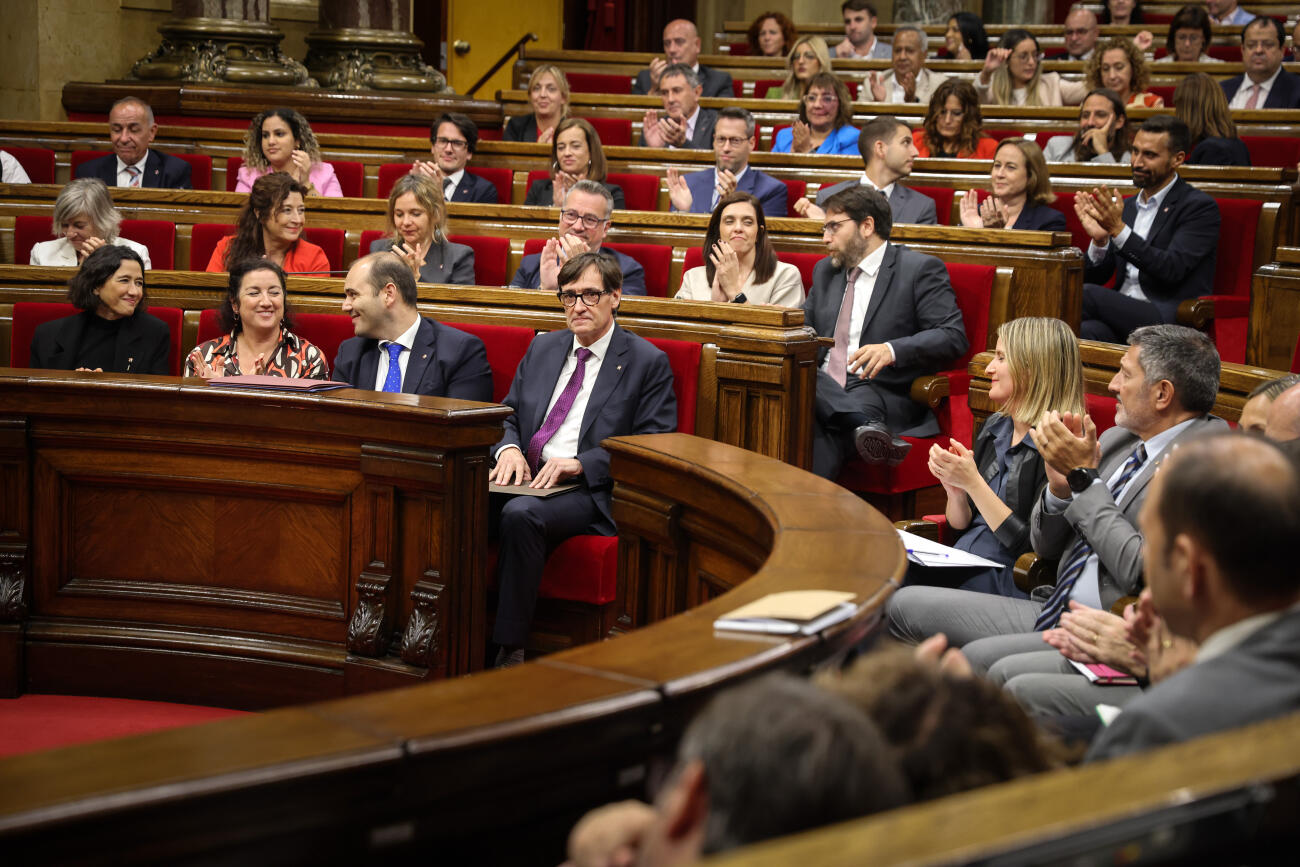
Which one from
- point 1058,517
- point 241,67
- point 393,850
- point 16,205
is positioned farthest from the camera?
point 241,67

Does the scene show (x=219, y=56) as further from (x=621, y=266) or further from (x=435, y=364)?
(x=435, y=364)

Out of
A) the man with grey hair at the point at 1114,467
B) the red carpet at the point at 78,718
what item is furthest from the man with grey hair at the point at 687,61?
the man with grey hair at the point at 1114,467

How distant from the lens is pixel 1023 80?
6984mm

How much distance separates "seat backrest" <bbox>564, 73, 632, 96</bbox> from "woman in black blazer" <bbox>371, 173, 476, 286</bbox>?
4.39 m

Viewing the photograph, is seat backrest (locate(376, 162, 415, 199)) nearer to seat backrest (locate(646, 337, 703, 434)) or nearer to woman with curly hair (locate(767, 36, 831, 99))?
woman with curly hair (locate(767, 36, 831, 99))

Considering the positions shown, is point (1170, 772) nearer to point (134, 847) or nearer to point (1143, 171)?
point (134, 847)

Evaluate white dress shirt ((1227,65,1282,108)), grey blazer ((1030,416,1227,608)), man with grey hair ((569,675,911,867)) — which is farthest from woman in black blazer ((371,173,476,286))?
white dress shirt ((1227,65,1282,108))

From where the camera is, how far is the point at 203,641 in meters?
2.99

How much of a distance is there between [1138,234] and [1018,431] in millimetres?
2080

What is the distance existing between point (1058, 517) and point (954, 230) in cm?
188

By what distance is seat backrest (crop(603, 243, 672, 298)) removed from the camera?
4438mm

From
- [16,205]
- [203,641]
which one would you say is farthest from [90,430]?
[16,205]

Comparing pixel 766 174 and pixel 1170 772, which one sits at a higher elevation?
pixel 766 174

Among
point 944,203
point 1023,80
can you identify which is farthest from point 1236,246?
point 1023,80
